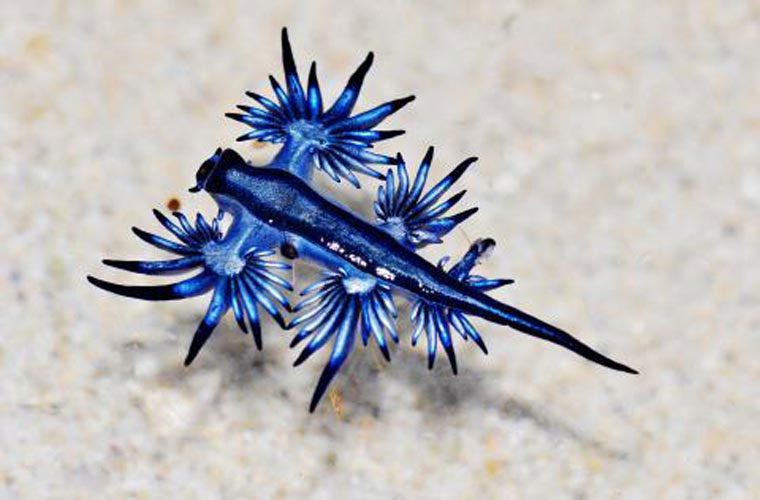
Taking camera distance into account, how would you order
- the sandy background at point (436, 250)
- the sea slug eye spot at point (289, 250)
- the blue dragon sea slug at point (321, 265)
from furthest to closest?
1. the sandy background at point (436, 250)
2. the sea slug eye spot at point (289, 250)
3. the blue dragon sea slug at point (321, 265)

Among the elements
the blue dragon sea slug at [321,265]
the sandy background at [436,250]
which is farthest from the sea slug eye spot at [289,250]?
the sandy background at [436,250]

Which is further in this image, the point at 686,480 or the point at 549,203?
the point at 549,203

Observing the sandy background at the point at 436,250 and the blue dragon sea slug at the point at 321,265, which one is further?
the sandy background at the point at 436,250

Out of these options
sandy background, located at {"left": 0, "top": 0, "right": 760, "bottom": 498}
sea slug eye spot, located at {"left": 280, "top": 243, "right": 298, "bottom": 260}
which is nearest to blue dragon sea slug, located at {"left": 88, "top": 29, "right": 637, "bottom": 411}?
sea slug eye spot, located at {"left": 280, "top": 243, "right": 298, "bottom": 260}

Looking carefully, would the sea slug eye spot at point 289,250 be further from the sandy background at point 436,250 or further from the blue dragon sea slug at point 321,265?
the sandy background at point 436,250

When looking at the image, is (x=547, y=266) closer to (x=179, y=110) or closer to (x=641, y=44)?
(x=641, y=44)

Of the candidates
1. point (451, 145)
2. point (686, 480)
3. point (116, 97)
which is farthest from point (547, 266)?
point (116, 97)

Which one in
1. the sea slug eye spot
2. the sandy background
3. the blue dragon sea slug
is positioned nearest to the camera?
the blue dragon sea slug

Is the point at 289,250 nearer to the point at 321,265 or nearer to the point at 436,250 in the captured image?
the point at 321,265

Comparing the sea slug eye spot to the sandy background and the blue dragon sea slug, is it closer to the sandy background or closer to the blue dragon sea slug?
the blue dragon sea slug
